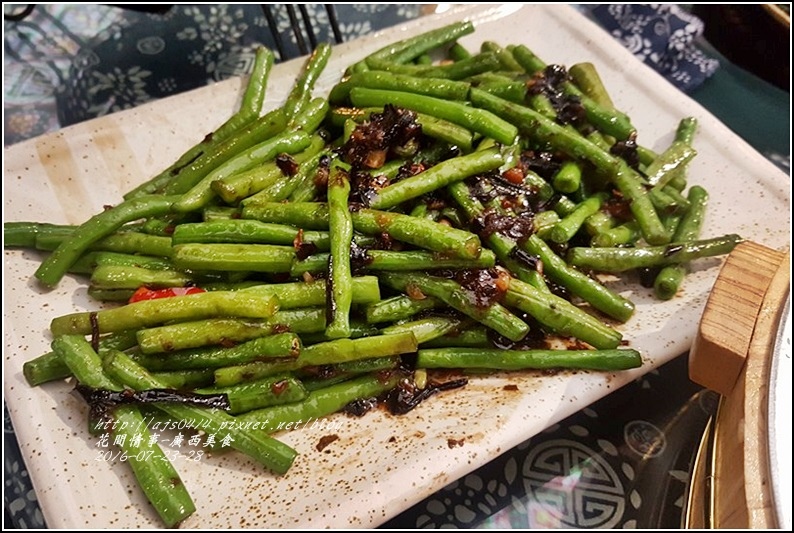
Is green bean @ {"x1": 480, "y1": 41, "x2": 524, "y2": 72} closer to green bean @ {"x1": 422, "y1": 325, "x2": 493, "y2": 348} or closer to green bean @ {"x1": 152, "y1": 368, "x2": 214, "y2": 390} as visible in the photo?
green bean @ {"x1": 422, "y1": 325, "x2": 493, "y2": 348}

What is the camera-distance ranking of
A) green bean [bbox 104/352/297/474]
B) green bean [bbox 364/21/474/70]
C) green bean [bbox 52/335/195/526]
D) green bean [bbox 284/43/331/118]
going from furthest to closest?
green bean [bbox 364/21/474/70]
green bean [bbox 284/43/331/118]
green bean [bbox 104/352/297/474]
green bean [bbox 52/335/195/526]

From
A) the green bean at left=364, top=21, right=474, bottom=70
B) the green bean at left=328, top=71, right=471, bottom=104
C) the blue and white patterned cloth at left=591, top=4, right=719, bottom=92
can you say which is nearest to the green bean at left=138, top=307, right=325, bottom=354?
the green bean at left=328, top=71, right=471, bottom=104

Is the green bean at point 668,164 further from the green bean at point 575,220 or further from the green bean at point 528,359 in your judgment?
the green bean at point 528,359

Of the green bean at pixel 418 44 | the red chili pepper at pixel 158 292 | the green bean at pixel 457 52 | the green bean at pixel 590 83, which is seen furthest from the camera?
the green bean at pixel 457 52

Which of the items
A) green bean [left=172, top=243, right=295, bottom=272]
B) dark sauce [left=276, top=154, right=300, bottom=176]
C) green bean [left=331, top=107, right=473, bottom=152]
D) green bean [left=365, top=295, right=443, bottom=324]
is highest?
green bean [left=331, top=107, right=473, bottom=152]

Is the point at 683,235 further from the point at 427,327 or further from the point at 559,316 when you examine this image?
the point at 427,327

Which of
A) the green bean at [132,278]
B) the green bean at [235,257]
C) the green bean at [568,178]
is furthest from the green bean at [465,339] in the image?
the green bean at [132,278]
